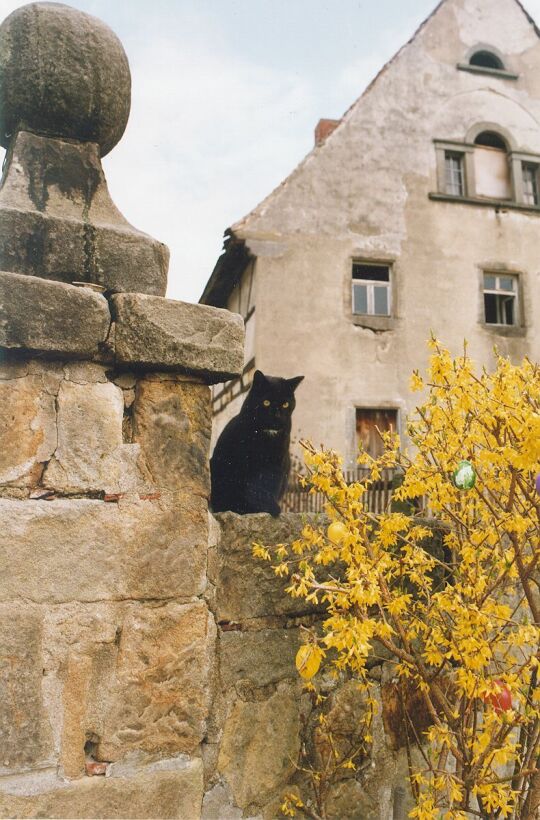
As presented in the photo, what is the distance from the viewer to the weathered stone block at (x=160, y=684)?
170cm

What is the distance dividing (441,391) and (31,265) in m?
1.31

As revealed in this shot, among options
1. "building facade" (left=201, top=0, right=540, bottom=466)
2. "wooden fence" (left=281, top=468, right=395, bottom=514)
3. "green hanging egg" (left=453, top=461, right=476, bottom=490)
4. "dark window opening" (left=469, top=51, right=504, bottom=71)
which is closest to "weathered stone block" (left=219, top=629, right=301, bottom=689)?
"green hanging egg" (left=453, top=461, right=476, bottom=490)

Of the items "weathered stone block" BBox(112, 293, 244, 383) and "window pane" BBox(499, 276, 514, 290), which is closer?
"weathered stone block" BBox(112, 293, 244, 383)

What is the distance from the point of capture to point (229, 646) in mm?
1957

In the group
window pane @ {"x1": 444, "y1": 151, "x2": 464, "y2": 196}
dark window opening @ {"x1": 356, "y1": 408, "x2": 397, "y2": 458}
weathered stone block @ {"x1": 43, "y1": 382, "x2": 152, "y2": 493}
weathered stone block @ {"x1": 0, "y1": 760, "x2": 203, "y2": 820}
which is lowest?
weathered stone block @ {"x1": 0, "y1": 760, "x2": 203, "y2": 820}

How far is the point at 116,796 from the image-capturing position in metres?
1.66

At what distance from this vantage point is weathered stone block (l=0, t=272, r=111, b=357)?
1.66 m

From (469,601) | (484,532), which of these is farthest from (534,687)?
(484,532)

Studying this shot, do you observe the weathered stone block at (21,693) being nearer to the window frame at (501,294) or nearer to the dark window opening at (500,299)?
the window frame at (501,294)

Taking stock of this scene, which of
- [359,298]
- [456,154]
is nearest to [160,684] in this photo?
[359,298]

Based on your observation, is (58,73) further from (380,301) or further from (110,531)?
(380,301)


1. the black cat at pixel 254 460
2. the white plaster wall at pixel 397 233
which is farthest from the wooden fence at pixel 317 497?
the black cat at pixel 254 460

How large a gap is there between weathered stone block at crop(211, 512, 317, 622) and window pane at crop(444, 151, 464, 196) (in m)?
→ 13.6

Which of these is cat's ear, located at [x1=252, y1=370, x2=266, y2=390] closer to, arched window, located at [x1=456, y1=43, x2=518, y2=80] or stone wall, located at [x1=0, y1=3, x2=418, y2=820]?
stone wall, located at [x1=0, y1=3, x2=418, y2=820]
